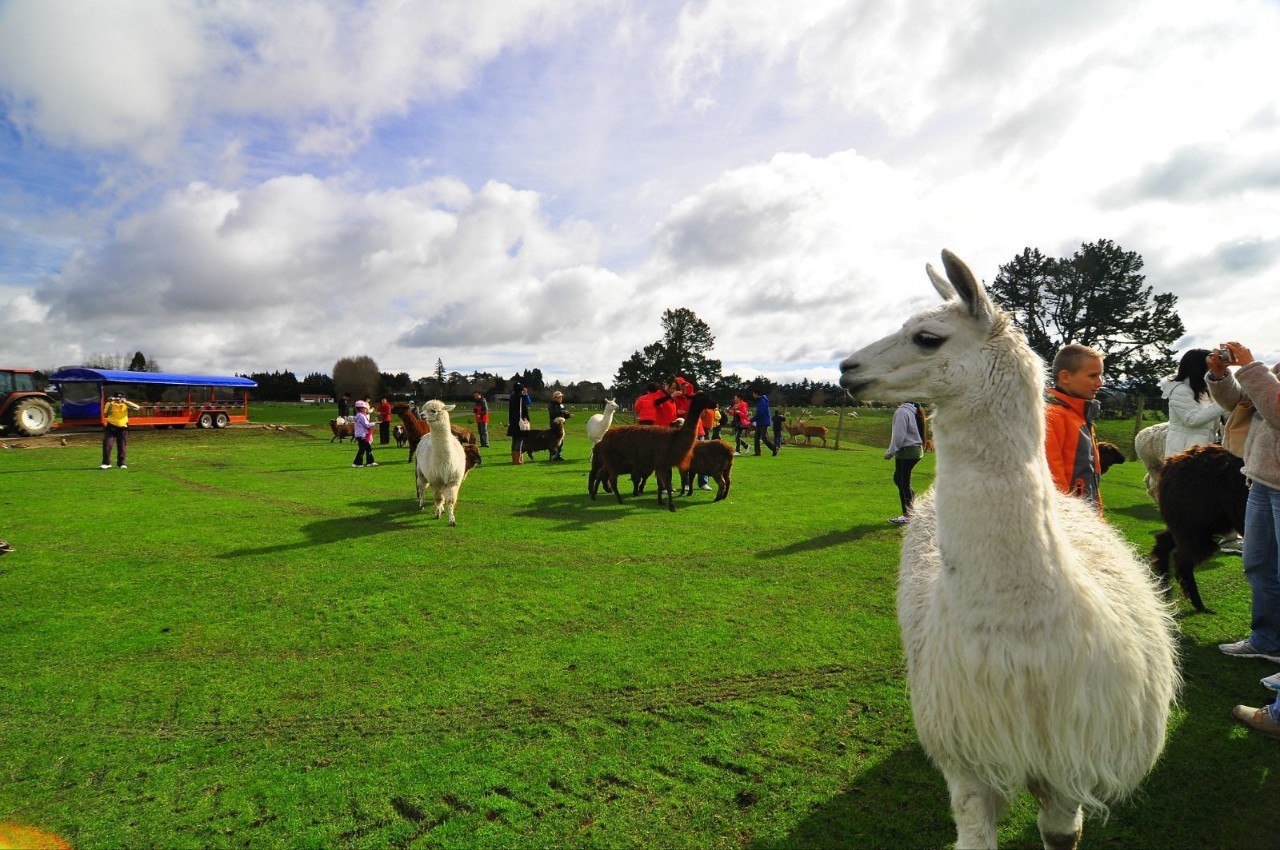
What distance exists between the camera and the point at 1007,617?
1.90 metres

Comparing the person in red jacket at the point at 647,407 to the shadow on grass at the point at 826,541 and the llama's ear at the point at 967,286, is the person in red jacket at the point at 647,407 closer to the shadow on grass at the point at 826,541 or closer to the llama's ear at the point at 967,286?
the shadow on grass at the point at 826,541

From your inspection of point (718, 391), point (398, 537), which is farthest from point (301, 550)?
point (718, 391)

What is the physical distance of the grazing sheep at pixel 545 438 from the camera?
16.6 meters

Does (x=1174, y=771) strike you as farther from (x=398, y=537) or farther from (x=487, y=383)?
(x=487, y=383)

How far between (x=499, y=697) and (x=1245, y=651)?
201 inches

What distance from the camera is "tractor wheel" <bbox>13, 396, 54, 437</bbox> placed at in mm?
21938

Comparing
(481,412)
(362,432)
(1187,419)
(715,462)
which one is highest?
(481,412)

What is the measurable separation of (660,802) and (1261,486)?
4.19 m

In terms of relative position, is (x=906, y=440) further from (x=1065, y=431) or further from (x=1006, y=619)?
(x=1006, y=619)

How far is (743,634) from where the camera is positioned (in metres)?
4.43

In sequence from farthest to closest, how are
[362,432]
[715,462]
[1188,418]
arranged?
[362,432] → [715,462] → [1188,418]

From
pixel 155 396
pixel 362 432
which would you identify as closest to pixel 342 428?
pixel 362 432

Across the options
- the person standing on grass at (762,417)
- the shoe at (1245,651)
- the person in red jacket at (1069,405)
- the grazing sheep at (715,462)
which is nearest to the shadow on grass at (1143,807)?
the shoe at (1245,651)

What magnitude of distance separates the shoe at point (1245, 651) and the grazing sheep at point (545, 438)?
14.0 meters
